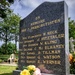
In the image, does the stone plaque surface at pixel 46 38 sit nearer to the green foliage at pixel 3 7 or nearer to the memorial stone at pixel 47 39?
the memorial stone at pixel 47 39

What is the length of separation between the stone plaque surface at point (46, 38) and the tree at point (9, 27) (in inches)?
1099

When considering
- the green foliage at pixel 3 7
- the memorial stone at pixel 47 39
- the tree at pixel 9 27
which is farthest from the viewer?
the tree at pixel 9 27

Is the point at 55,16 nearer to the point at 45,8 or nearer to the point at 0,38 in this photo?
the point at 45,8

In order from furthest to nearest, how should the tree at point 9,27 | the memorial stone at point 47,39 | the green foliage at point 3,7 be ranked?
the tree at point 9,27, the green foliage at point 3,7, the memorial stone at point 47,39

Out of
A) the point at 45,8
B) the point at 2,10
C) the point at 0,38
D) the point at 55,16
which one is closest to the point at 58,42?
the point at 55,16

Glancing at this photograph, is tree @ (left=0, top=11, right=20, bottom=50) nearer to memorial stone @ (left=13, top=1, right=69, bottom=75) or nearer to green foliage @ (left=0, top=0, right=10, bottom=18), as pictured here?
green foliage @ (left=0, top=0, right=10, bottom=18)

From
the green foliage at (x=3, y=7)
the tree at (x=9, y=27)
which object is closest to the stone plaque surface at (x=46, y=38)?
the green foliage at (x=3, y=7)

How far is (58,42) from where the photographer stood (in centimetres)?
724

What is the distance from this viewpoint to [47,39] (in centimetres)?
779

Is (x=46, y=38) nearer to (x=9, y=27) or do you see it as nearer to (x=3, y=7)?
(x=3, y=7)

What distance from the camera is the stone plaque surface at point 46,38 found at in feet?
23.4

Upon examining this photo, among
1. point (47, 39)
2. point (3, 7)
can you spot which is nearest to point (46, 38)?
point (47, 39)

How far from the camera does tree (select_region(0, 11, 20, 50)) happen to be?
123 feet

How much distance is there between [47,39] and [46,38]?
0.24ft
